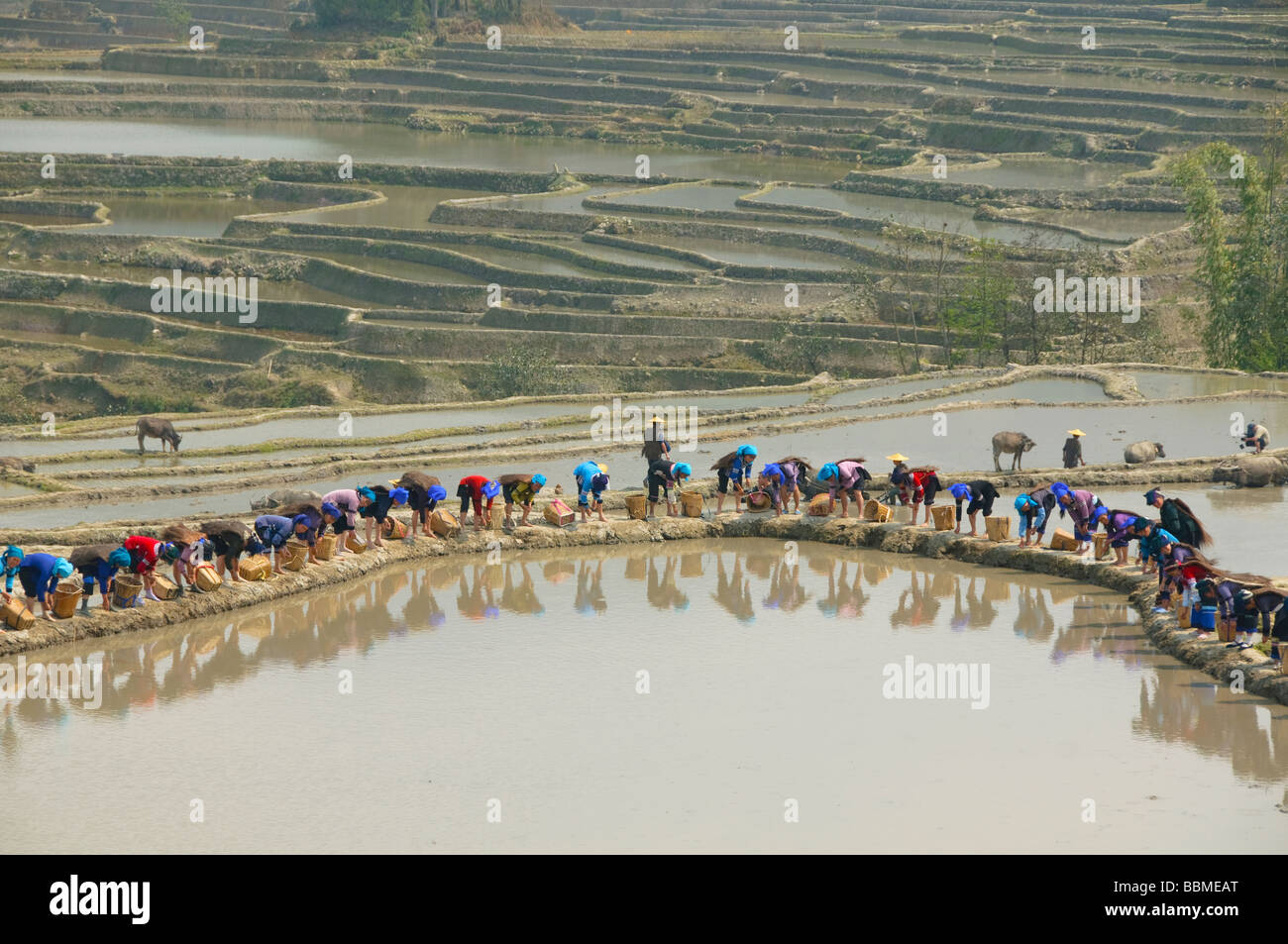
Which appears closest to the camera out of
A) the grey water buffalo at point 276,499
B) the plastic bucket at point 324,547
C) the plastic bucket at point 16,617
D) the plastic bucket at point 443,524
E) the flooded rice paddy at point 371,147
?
the plastic bucket at point 16,617

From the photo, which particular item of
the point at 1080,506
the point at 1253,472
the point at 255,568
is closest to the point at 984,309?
the point at 1253,472

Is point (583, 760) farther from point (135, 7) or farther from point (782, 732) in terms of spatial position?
point (135, 7)

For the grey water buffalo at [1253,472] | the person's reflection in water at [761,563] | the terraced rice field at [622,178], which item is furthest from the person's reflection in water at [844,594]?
the terraced rice field at [622,178]

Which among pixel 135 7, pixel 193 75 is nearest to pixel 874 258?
pixel 193 75

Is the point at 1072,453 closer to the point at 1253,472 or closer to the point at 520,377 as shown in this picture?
the point at 1253,472

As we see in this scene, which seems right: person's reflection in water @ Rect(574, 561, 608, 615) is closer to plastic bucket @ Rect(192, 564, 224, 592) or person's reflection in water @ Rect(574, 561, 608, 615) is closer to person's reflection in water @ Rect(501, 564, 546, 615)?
person's reflection in water @ Rect(501, 564, 546, 615)

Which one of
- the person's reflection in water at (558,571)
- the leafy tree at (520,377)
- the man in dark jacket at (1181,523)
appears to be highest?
the leafy tree at (520,377)

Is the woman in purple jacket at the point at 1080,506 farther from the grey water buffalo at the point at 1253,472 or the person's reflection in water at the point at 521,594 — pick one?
the person's reflection in water at the point at 521,594
